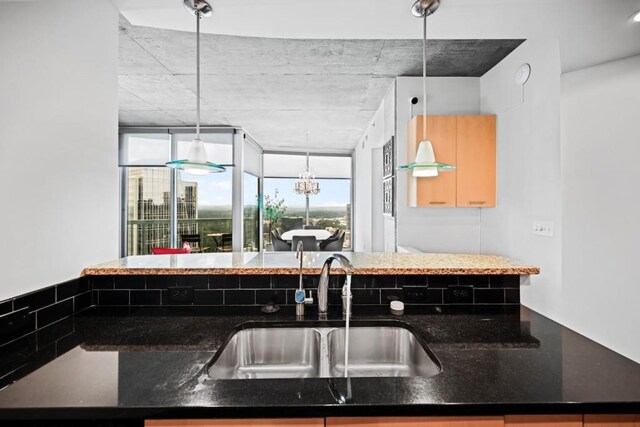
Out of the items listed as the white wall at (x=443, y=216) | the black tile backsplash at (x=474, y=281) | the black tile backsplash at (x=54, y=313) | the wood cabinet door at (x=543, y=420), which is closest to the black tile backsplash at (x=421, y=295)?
the black tile backsplash at (x=474, y=281)

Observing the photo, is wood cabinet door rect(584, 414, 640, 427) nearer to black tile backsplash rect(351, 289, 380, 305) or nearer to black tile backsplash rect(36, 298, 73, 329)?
black tile backsplash rect(351, 289, 380, 305)

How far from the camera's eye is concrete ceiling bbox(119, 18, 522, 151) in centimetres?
287

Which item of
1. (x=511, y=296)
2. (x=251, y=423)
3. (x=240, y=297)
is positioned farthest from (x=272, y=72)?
(x=251, y=423)

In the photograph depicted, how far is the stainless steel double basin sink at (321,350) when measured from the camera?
4.33 feet

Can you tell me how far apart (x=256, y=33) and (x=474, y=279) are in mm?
1885

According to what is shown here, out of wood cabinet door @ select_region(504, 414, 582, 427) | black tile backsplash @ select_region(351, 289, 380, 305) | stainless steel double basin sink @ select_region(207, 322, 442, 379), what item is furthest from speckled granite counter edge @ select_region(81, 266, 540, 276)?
Answer: wood cabinet door @ select_region(504, 414, 582, 427)

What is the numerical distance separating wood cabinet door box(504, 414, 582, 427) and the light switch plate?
1736 mm

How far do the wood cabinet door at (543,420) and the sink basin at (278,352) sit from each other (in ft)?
2.31

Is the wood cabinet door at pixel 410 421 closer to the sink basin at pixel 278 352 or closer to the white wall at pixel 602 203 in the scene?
the sink basin at pixel 278 352

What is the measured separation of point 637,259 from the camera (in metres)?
1.82

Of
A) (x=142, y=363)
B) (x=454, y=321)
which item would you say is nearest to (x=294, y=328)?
(x=142, y=363)

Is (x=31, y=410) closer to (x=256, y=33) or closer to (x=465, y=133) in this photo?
(x=256, y=33)

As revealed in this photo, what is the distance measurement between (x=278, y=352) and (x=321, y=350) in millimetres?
179

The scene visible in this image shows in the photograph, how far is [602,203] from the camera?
197 centimetres
